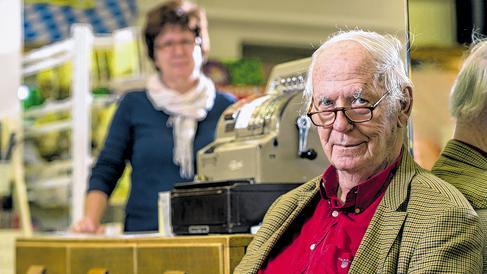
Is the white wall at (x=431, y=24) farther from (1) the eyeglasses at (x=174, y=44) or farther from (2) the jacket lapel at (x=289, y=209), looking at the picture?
(1) the eyeglasses at (x=174, y=44)

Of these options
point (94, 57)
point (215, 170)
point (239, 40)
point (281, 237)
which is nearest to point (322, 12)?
point (239, 40)

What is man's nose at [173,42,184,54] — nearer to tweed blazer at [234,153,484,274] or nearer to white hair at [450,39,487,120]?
white hair at [450,39,487,120]

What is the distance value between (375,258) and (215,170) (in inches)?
41.8

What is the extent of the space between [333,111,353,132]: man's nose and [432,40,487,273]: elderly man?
33 centimetres

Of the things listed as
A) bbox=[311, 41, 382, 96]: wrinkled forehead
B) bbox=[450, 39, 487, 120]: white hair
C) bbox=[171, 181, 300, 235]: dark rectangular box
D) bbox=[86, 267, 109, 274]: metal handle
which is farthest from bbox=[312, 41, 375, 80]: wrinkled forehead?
bbox=[86, 267, 109, 274]: metal handle

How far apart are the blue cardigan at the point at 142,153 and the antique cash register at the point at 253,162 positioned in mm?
723

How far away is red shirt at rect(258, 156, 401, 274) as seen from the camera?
6.84ft

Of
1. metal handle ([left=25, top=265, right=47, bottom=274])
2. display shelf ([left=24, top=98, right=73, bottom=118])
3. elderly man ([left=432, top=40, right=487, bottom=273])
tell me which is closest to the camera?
elderly man ([left=432, top=40, right=487, bottom=273])

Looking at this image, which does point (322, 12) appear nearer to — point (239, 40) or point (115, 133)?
point (239, 40)

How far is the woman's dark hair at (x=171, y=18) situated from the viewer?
3769mm

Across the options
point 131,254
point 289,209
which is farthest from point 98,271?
point 289,209

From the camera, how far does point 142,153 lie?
3770 millimetres

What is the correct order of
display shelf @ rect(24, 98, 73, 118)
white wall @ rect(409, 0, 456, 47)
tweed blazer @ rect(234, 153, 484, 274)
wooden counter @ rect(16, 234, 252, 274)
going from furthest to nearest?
display shelf @ rect(24, 98, 73, 118), white wall @ rect(409, 0, 456, 47), wooden counter @ rect(16, 234, 252, 274), tweed blazer @ rect(234, 153, 484, 274)

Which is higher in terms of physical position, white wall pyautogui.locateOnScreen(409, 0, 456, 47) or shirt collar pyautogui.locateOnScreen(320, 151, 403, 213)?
white wall pyautogui.locateOnScreen(409, 0, 456, 47)
